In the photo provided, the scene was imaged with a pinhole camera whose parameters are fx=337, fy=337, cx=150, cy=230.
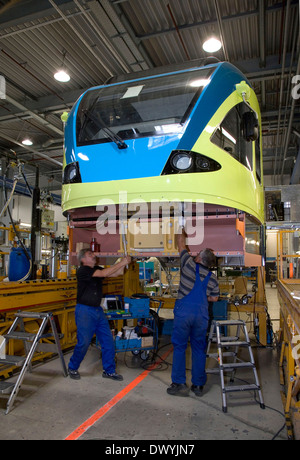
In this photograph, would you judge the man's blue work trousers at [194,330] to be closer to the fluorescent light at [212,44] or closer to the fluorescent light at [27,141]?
the fluorescent light at [212,44]

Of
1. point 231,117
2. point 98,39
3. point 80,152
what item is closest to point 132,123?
point 80,152

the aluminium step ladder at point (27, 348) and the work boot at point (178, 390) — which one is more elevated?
the aluminium step ladder at point (27, 348)

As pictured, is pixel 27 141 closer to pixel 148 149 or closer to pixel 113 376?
pixel 113 376

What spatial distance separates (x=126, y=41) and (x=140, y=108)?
3.22m

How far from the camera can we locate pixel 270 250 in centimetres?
2441

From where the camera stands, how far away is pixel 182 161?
296 cm

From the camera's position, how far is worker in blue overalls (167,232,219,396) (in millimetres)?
3791

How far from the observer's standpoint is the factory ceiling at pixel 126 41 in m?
5.32

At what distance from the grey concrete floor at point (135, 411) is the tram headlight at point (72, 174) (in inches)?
89.1

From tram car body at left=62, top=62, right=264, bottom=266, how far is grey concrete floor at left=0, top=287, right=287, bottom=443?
1.54m

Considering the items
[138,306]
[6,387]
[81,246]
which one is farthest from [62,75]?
[6,387]

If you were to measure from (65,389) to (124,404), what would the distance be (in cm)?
81

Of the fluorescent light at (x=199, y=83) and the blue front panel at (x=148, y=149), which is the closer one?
the blue front panel at (x=148, y=149)

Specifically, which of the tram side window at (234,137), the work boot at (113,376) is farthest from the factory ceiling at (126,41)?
the work boot at (113,376)
